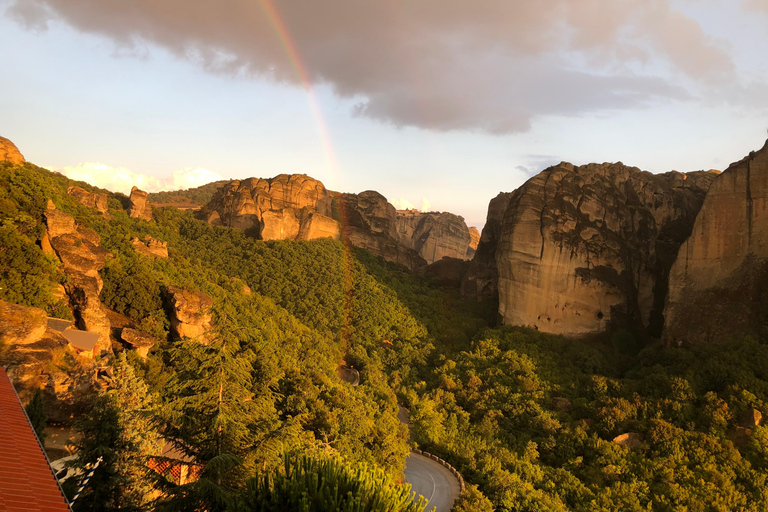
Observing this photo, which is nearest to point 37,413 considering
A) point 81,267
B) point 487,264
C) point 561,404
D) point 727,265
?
point 81,267

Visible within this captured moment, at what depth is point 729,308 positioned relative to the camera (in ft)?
134

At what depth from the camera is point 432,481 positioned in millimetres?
30500

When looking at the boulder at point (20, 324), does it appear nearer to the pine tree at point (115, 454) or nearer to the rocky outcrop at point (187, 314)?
the pine tree at point (115, 454)

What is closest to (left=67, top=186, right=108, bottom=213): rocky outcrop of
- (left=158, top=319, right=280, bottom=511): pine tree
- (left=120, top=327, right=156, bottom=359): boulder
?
(left=120, top=327, right=156, bottom=359): boulder

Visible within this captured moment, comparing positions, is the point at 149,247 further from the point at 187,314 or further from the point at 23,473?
the point at 23,473

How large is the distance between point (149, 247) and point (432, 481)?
32.6 metres

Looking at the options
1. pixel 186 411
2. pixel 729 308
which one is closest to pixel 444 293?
pixel 729 308

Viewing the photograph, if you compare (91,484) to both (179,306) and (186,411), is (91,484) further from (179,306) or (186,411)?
(179,306)

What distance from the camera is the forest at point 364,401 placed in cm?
1298

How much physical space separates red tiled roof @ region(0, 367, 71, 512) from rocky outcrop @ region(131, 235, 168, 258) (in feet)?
120

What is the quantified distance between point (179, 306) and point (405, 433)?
17670mm

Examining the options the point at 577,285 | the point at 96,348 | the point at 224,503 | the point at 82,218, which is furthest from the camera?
the point at 577,285

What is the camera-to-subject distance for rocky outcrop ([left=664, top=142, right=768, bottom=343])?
40156 mm

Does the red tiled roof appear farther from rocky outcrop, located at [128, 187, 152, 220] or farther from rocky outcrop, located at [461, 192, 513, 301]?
rocky outcrop, located at [461, 192, 513, 301]
